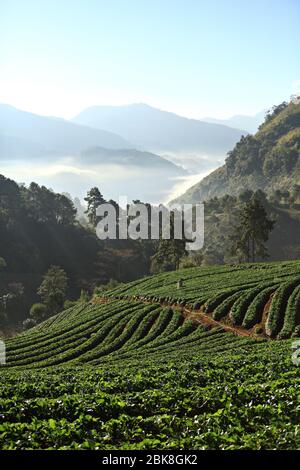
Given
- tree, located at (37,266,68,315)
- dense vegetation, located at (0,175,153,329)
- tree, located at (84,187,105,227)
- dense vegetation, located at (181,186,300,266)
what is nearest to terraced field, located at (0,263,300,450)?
tree, located at (37,266,68,315)

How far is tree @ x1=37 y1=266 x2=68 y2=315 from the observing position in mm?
89438

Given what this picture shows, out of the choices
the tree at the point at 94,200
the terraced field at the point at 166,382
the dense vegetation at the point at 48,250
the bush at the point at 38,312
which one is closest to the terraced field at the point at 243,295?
the terraced field at the point at 166,382

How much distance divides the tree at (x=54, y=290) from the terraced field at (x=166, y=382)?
43.6 metres

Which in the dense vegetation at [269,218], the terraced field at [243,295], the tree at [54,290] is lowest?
the tree at [54,290]

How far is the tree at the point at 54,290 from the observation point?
89438mm

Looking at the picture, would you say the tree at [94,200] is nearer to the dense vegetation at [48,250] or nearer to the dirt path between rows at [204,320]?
the dense vegetation at [48,250]

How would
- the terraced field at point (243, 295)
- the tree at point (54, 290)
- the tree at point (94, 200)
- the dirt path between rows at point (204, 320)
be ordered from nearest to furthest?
the dirt path between rows at point (204, 320)
the terraced field at point (243, 295)
the tree at point (54, 290)
the tree at point (94, 200)

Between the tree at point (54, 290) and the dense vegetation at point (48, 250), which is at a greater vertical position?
the dense vegetation at point (48, 250)

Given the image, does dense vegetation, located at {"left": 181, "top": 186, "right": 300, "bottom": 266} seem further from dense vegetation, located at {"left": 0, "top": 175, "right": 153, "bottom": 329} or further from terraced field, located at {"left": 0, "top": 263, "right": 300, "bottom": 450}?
terraced field, located at {"left": 0, "top": 263, "right": 300, "bottom": 450}

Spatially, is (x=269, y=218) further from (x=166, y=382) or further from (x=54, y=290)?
(x=166, y=382)

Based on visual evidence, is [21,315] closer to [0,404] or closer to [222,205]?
[0,404]

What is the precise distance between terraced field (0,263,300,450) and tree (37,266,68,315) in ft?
143
